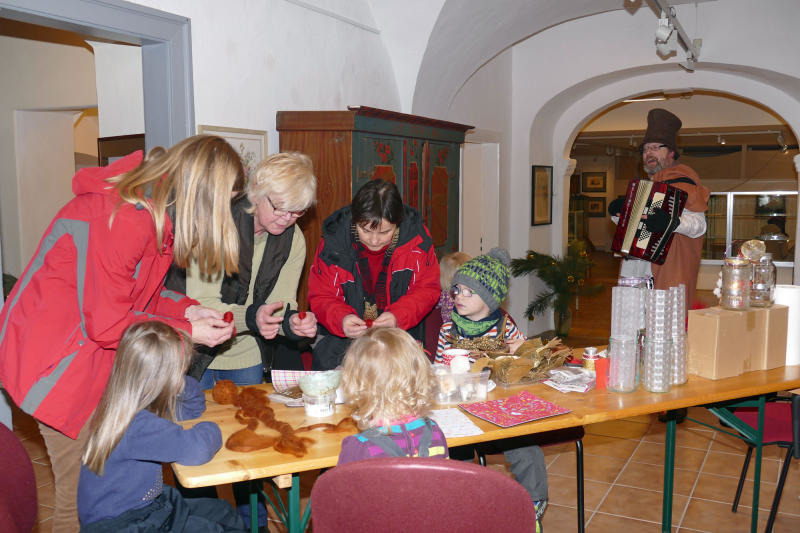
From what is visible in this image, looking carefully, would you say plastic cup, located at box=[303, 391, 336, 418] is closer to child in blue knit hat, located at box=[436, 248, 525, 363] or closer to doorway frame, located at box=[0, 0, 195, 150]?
child in blue knit hat, located at box=[436, 248, 525, 363]

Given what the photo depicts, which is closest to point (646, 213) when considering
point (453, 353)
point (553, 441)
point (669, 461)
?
point (669, 461)

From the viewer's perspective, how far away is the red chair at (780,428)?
298cm

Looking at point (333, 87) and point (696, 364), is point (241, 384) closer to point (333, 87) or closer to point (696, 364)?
point (696, 364)

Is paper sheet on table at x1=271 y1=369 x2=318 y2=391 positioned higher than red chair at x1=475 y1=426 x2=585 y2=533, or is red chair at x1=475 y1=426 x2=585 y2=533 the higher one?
paper sheet on table at x1=271 y1=369 x2=318 y2=391

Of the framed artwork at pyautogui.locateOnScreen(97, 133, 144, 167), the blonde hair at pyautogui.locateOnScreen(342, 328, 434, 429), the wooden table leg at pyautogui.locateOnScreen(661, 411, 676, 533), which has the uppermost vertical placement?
the framed artwork at pyautogui.locateOnScreen(97, 133, 144, 167)

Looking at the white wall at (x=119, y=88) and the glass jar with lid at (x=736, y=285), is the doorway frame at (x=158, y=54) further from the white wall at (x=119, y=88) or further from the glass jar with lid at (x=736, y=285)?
the glass jar with lid at (x=736, y=285)

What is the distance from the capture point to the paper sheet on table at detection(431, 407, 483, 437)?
2318mm

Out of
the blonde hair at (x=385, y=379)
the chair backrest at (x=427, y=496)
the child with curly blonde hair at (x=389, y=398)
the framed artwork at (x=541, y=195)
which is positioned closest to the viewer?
the chair backrest at (x=427, y=496)

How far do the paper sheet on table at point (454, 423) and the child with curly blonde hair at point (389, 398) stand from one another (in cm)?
22

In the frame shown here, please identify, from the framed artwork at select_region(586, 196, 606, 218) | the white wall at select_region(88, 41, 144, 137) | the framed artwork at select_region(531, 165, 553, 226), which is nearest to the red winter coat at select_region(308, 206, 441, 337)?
the white wall at select_region(88, 41, 144, 137)

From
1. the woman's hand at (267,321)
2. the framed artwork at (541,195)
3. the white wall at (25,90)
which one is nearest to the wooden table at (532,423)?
the woman's hand at (267,321)

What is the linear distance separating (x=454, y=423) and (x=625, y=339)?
794 millimetres

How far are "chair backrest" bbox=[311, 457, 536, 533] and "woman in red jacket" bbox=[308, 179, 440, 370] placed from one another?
1547 mm

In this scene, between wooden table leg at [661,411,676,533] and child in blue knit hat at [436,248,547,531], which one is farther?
wooden table leg at [661,411,676,533]
